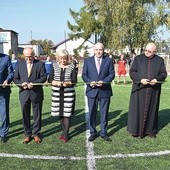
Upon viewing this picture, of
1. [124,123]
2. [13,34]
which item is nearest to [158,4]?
[124,123]

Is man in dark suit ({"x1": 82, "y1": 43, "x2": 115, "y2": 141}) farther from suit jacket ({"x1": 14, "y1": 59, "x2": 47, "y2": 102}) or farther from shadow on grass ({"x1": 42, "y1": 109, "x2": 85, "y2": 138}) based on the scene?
shadow on grass ({"x1": 42, "y1": 109, "x2": 85, "y2": 138})

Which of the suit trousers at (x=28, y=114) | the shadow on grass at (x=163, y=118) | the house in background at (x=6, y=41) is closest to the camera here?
the suit trousers at (x=28, y=114)

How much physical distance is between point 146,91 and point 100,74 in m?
1.11

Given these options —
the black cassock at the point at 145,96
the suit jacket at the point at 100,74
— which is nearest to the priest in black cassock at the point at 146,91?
the black cassock at the point at 145,96

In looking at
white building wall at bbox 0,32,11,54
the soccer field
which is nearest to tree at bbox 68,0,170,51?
the soccer field

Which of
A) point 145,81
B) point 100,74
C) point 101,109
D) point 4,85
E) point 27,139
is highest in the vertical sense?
point 100,74

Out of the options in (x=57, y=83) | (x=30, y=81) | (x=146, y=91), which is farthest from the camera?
(x=146, y=91)

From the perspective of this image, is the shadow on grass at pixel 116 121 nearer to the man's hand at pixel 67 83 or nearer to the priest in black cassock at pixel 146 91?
the priest in black cassock at pixel 146 91

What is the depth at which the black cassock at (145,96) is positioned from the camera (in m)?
7.16

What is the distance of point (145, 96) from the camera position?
7277 millimetres

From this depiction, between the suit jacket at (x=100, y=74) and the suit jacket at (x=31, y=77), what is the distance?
91 centimetres

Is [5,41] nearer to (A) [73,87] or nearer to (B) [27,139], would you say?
(B) [27,139]

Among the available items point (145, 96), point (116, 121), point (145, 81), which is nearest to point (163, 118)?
point (116, 121)

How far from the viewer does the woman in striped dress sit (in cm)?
671
